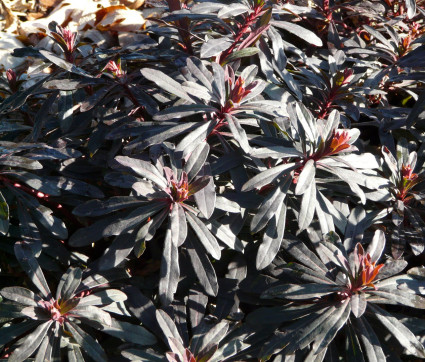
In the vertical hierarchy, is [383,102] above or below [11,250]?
above

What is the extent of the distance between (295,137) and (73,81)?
790mm

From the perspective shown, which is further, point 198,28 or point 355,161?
point 198,28

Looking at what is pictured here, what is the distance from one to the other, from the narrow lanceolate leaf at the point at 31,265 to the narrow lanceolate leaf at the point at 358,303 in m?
0.92

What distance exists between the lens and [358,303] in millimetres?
1338

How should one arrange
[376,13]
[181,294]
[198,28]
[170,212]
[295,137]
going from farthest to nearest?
[376,13] → [198,28] → [181,294] → [295,137] → [170,212]

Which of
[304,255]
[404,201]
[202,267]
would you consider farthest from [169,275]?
[404,201]

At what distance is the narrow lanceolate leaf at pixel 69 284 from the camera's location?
141 cm

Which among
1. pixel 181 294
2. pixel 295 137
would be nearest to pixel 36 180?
pixel 181 294

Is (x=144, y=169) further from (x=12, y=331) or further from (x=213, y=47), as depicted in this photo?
(x=12, y=331)

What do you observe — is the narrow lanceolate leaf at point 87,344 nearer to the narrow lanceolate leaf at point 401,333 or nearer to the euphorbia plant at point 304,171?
the euphorbia plant at point 304,171

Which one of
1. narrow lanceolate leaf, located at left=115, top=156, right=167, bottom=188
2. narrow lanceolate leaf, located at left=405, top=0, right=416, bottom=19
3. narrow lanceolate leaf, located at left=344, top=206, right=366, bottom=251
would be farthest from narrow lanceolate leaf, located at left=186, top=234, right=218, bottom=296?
narrow lanceolate leaf, located at left=405, top=0, right=416, bottom=19

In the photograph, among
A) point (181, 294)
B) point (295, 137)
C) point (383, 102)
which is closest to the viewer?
point (295, 137)

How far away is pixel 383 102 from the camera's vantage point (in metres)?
2.05

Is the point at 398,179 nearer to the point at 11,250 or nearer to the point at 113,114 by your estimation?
the point at 113,114
